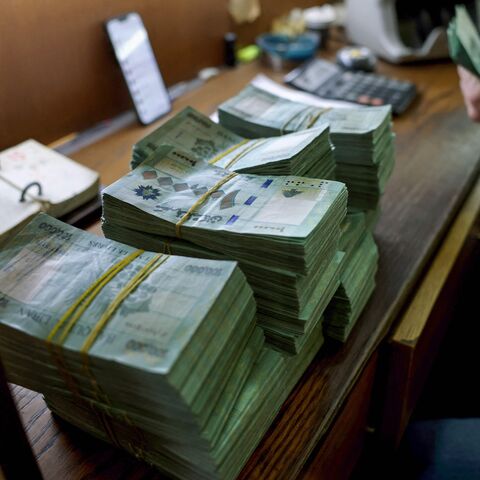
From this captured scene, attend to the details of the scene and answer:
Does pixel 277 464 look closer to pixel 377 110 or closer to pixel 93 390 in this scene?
pixel 93 390

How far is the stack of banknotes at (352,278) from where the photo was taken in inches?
38.1

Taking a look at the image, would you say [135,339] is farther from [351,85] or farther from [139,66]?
[351,85]

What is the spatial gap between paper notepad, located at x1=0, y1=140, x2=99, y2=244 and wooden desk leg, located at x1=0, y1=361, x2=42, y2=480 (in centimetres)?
56

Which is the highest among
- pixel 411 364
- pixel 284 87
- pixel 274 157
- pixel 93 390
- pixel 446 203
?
pixel 274 157

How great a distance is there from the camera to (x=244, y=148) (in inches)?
39.3

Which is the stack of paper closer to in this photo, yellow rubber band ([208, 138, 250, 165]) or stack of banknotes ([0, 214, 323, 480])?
stack of banknotes ([0, 214, 323, 480])

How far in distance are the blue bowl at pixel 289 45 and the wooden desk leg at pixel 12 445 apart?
5.77 feet

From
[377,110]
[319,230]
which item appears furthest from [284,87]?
[319,230]

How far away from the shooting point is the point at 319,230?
2.48 ft

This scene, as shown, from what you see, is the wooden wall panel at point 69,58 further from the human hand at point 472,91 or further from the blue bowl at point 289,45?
the human hand at point 472,91

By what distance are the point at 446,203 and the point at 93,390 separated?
1.03m

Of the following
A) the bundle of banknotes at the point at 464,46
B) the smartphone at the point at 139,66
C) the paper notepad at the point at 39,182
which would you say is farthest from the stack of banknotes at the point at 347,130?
the smartphone at the point at 139,66

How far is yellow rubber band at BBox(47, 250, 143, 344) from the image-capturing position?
671mm

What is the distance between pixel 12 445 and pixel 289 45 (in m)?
1.89
